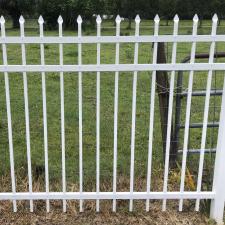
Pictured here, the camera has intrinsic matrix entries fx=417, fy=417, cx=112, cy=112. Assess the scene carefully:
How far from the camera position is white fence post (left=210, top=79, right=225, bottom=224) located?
379cm

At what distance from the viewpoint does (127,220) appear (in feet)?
13.0

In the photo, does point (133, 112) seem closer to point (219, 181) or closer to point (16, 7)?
point (219, 181)

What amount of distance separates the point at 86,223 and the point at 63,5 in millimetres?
31868

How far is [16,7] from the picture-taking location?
41.4m

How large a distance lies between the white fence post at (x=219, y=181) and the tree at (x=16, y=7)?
3714 centimetres

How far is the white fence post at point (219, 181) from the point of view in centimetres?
379

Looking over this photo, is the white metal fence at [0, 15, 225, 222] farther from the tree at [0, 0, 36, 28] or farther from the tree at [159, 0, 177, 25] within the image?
the tree at [159, 0, 177, 25]

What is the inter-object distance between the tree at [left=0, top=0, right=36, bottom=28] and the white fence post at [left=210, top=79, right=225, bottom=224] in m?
37.1

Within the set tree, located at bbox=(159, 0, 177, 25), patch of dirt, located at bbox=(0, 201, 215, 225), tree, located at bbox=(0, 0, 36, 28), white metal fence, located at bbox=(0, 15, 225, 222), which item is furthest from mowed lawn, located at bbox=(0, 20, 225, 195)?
tree, located at bbox=(159, 0, 177, 25)

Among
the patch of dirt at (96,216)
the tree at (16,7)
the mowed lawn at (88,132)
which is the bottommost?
the patch of dirt at (96,216)

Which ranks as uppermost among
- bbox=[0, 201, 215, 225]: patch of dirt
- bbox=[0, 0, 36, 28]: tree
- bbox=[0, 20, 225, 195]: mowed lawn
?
bbox=[0, 0, 36, 28]: tree

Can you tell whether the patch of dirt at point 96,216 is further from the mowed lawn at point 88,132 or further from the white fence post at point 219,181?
the mowed lawn at point 88,132

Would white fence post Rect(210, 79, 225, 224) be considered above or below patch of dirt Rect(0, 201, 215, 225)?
above

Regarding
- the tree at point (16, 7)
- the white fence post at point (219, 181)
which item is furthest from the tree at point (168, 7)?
the white fence post at point (219, 181)
